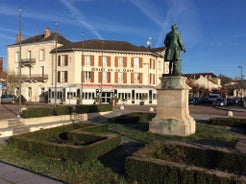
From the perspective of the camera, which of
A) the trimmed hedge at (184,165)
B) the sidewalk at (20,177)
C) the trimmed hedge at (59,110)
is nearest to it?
the trimmed hedge at (184,165)

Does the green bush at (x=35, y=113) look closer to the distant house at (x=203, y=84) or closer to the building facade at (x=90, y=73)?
the building facade at (x=90, y=73)

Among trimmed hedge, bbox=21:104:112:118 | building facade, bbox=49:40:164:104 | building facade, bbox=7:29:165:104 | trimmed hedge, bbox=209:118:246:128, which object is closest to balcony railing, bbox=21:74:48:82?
building facade, bbox=7:29:165:104

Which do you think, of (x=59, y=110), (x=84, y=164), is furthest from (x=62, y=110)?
(x=84, y=164)

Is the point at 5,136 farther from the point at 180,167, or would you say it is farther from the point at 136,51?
the point at 136,51

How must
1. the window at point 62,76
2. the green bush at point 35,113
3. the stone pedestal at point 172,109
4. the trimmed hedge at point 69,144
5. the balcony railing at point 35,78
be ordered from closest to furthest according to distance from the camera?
the trimmed hedge at point 69,144 < the stone pedestal at point 172,109 < the green bush at point 35,113 < the window at point 62,76 < the balcony railing at point 35,78

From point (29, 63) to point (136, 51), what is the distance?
2114 cm

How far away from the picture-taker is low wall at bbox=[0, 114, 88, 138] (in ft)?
47.6

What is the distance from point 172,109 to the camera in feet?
40.4

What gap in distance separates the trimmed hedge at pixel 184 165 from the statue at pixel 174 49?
5734 mm

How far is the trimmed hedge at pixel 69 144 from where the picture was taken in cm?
820

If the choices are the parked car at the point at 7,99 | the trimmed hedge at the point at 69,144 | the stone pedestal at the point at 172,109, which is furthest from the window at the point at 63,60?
the stone pedestal at the point at 172,109

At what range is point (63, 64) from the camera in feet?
149

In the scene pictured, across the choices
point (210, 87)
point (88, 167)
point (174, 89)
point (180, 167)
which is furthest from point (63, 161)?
point (210, 87)

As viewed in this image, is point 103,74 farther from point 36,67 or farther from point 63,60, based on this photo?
point 36,67
